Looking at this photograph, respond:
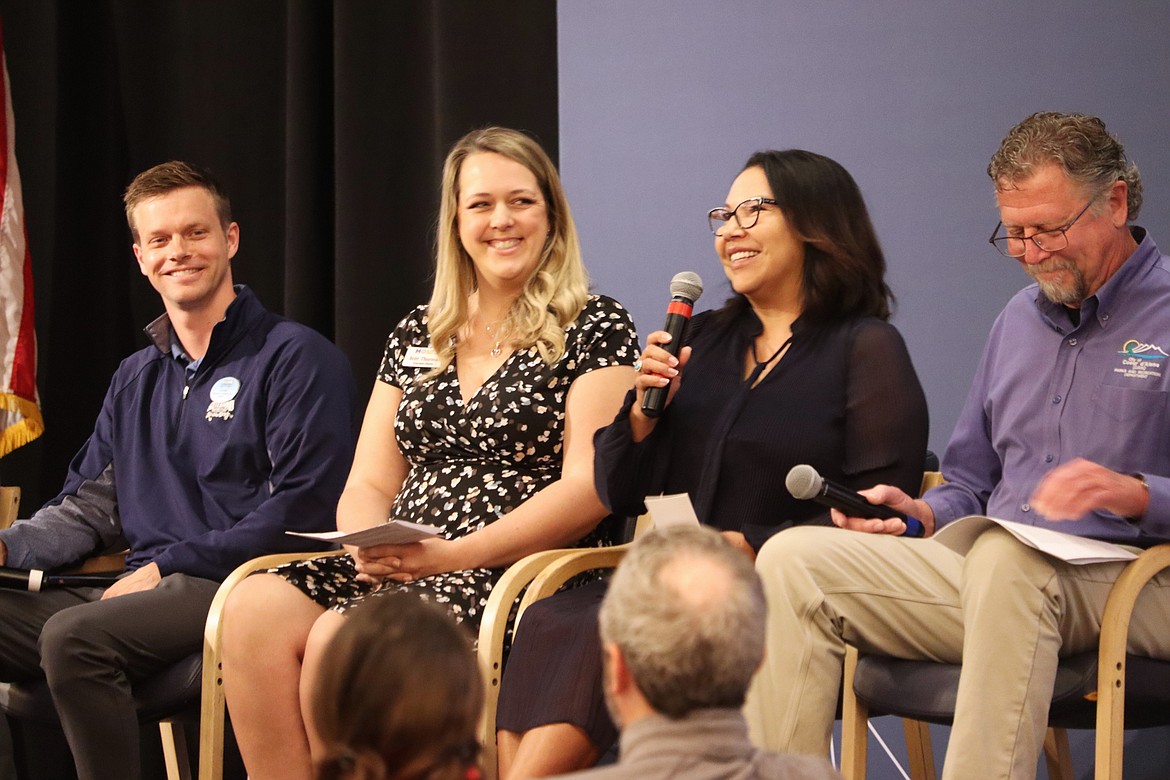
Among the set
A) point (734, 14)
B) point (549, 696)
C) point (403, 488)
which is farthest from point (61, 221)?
point (549, 696)

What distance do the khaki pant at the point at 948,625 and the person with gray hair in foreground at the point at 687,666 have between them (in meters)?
0.80

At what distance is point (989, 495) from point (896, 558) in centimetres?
51

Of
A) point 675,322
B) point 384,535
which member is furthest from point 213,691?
point 675,322

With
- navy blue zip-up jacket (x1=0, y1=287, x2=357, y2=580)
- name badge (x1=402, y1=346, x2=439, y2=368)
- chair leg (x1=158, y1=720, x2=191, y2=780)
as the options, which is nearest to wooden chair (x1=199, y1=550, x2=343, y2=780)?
navy blue zip-up jacket (x1=0, y1=287, x2=357, y2=580)

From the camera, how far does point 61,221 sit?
3992mm

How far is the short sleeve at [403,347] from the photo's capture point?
2814 millimetres

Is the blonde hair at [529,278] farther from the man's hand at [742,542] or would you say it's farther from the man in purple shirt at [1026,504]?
the man in purple shirt at [1026,504]

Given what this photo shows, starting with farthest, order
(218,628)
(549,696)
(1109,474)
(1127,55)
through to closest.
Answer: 1. (1127,55)
2. (218,628)
3. (549,696)
4. (1109,474)

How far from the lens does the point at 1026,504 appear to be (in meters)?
2.36

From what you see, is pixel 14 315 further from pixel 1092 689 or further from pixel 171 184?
pixel 1092 689

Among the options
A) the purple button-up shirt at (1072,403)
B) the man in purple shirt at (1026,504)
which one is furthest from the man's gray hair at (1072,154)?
the purple button-up shirt at (1072,403)

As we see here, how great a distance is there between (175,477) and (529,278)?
0.93 m

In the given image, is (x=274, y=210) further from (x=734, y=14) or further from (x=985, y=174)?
(x=985, y=174)

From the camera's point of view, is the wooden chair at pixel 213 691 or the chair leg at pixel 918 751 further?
the chair leg at pixel 918 751
